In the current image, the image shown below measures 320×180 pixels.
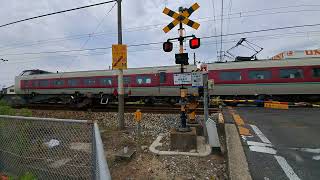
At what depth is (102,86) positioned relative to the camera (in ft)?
70.2

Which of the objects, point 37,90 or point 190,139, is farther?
point 37,90

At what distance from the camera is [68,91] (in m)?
23.0

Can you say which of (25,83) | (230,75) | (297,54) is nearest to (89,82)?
(25,83)

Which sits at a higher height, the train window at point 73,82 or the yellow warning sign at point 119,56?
the yellow warning sign at point 119,56

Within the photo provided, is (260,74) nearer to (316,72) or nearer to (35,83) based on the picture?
(316,72)

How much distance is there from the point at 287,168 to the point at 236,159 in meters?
0.97

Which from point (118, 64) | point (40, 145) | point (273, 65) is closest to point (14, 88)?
point (118, 64)

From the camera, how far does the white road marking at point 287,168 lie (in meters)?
5.12

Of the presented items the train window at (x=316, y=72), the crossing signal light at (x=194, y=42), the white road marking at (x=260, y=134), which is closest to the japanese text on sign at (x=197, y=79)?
the crossing signal light at (x=194, y=42)

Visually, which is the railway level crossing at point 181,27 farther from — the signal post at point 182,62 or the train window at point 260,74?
the train window at point 260,74

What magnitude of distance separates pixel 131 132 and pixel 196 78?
10.9 feet

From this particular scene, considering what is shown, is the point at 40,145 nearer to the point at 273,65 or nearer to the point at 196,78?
the point at 196,78

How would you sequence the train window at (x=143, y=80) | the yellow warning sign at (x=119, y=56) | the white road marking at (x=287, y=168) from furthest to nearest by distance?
the train window at (x=143, y=80)
the yellow warning sign at (x=119, y=56)
the white road marking at (x=287, y=168)

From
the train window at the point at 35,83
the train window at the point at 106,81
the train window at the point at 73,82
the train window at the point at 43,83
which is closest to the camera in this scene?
the train window at the point at 106,81
